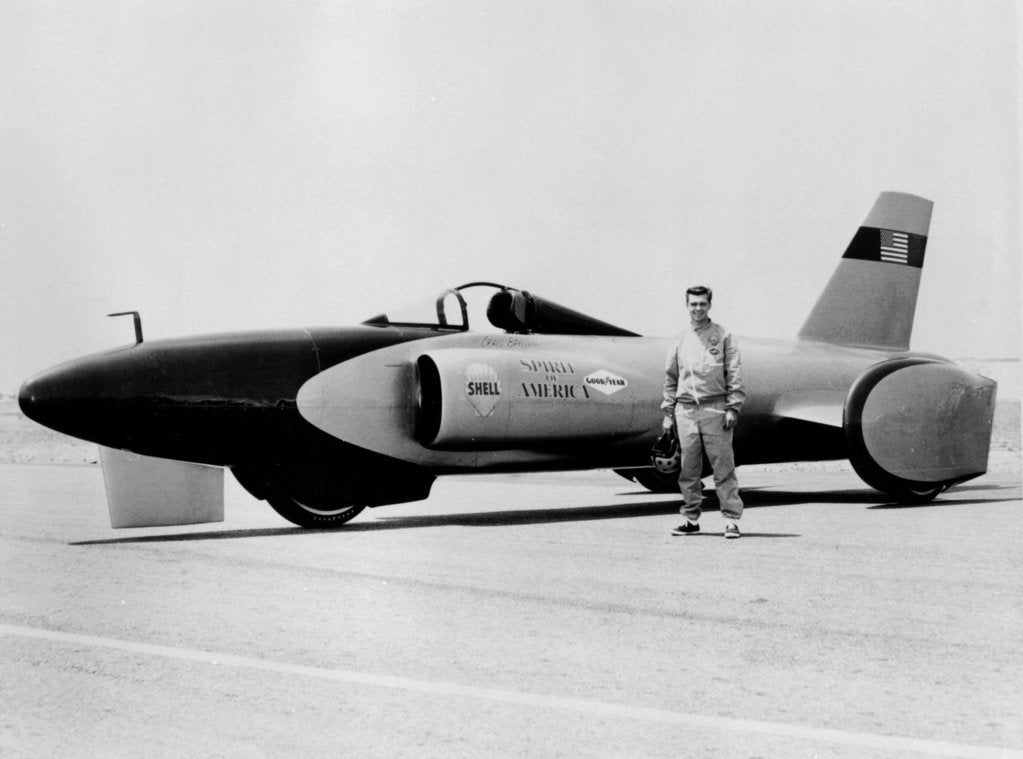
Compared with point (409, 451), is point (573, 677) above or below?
above

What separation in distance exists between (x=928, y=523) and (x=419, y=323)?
4786mm

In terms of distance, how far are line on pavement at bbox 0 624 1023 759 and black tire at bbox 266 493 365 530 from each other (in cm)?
431

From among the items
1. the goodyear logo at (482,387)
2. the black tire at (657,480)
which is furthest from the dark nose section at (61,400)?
the black tire at (657,480)

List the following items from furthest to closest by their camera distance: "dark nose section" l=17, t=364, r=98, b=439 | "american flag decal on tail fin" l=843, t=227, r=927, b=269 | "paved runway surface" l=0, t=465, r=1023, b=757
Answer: "american flag decal on tail fin" l=843, t=227, r=927, b=269 < "dark nose section" l=17, t=364, r=98, b=439 < "paved runway surface" l=0, t=465, r=1023, b=757

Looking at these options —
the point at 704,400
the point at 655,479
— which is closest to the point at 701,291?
the point at 704,400

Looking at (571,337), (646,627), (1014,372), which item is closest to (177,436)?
(571,337)

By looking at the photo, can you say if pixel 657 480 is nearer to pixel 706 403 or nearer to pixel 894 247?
pixel 894 247

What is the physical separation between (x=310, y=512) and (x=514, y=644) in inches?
197

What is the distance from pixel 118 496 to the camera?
8602 mm

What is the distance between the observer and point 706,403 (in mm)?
8703

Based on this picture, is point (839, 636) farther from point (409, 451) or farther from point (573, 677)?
point (409, 451)

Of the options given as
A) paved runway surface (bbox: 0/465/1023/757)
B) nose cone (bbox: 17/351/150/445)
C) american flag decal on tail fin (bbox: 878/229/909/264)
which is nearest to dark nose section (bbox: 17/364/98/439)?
nose cone (bbox: 17/351/150/445)

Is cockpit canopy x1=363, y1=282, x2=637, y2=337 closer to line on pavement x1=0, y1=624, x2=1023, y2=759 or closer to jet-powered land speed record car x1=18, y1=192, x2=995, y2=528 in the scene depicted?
jet-powered land speed record car x1=18, y1=192, x2=995, y2=528

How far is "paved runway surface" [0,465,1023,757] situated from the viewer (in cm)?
341
